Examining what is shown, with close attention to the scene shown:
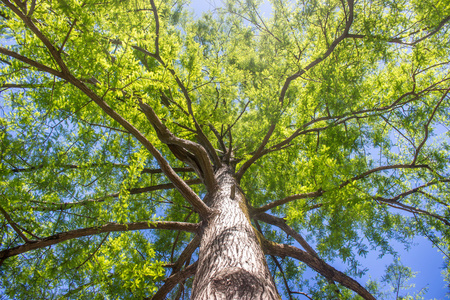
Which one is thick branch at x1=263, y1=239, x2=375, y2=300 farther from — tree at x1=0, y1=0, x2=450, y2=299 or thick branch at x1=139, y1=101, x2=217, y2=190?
thick branch at x1=139, y1=101, x2=217, y2=190

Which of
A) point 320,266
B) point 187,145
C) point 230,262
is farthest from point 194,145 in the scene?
point 320,266

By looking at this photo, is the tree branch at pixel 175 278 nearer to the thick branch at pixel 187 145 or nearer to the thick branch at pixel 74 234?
the thick branch at pixel 74 234

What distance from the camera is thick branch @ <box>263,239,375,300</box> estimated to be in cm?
269

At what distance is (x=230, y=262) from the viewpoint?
5.94 ft

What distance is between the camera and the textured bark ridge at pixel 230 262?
1.55 metres

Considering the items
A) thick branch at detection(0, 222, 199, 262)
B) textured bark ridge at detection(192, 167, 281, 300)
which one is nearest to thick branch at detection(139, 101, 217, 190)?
textured bark ridge at detection(192, 167, 281, 300)

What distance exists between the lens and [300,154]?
188 inches

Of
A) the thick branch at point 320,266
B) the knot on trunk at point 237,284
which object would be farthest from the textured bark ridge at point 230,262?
the thick branch at point 320,266

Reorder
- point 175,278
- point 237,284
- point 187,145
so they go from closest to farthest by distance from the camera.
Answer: point 237,284, point 175,278, point 187,145

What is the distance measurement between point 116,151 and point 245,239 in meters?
1.79

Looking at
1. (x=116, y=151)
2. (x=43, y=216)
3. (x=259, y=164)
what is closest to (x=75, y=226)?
(x=43, y=216)

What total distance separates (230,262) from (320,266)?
1.51 meters

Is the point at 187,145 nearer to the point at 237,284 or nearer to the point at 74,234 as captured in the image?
the point at 74,234

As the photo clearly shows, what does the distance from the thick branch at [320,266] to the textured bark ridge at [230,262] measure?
Result: 611mm
